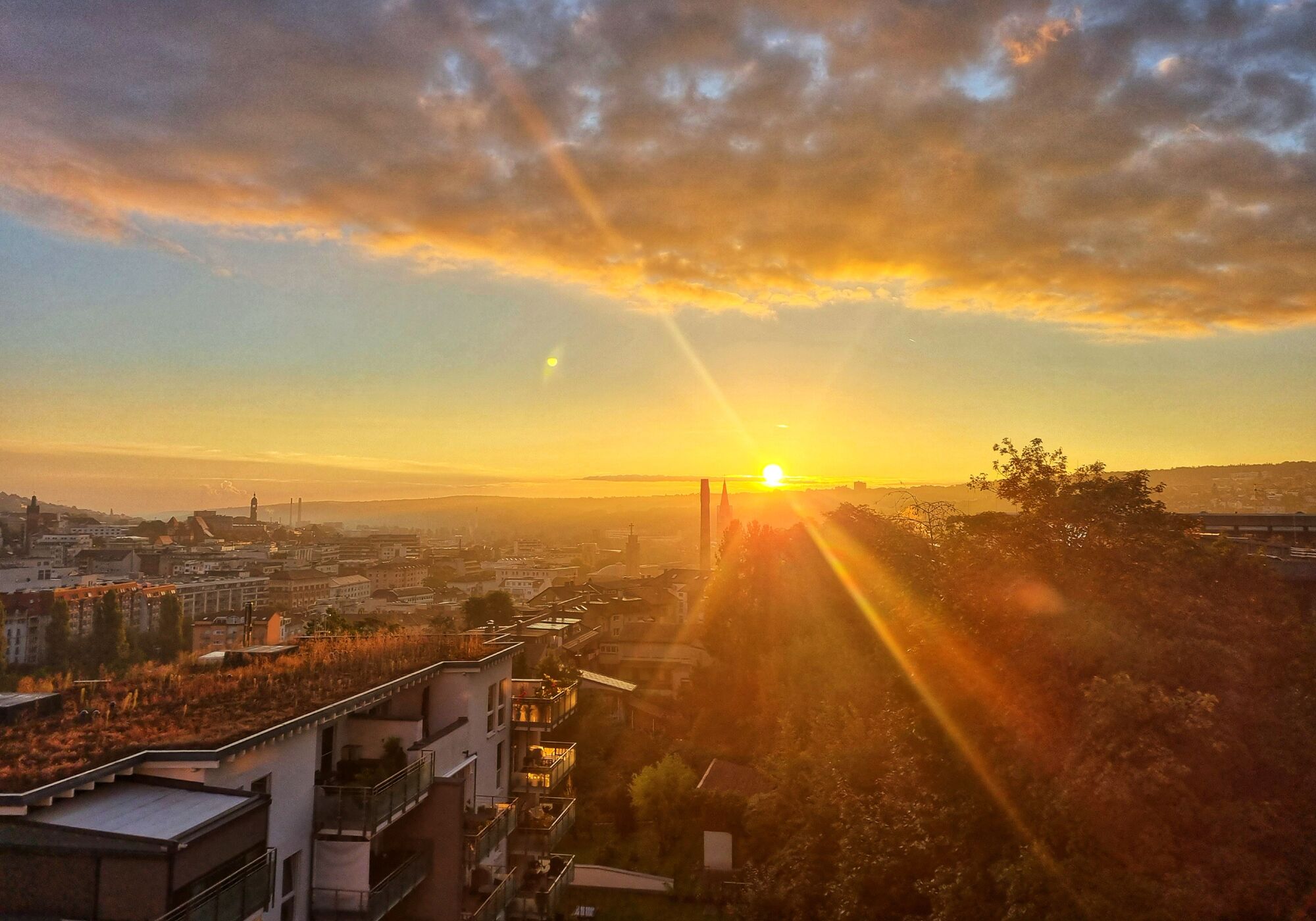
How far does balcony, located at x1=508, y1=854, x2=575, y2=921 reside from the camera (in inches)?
521

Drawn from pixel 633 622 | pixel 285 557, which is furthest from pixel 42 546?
pixel 633 622

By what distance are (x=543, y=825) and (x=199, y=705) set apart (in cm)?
727

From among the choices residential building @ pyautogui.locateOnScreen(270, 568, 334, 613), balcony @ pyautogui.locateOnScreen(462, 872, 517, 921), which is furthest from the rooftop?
residential building @ pyautogui.locateOnScreen(270, 568, 334, 613)

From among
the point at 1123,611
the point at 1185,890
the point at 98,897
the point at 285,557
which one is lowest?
the point at 285,557

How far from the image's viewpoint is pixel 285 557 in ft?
435

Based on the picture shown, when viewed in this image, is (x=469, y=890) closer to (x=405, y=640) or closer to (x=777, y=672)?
(x=405, y=640)

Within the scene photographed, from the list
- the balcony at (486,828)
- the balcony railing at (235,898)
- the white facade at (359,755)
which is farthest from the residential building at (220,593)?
the balcony railing at (235,898)

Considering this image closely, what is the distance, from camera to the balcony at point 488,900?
37.1 ft

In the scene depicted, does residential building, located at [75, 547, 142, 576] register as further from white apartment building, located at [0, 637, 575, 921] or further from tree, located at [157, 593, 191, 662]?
white apartment building, located at [0, 637, 575, 921]

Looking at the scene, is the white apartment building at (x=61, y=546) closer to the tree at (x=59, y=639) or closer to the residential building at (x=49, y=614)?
the residential building at (x=49, y=614)

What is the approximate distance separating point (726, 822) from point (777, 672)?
8216 millimetres

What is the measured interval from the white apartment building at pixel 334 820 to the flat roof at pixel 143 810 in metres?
0.02

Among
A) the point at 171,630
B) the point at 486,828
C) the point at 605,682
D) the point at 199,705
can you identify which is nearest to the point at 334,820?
the point at 199,705

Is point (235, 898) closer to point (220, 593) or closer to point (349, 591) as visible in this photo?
point (220, 593)
